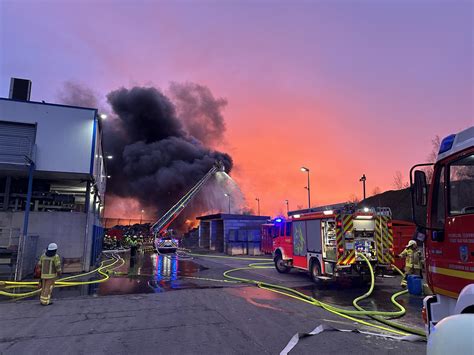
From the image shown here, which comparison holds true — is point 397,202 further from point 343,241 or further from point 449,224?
point 449,224

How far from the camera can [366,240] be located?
10.9 metres

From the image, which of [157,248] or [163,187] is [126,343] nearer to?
[157,248]

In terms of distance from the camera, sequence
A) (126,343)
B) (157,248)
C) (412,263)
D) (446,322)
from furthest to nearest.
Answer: (157,248) → (412,263) → (126,343) → (446,322)

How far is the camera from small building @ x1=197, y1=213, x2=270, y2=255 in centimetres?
2669

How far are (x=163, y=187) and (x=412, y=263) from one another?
47.6 metres

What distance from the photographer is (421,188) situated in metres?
3.75

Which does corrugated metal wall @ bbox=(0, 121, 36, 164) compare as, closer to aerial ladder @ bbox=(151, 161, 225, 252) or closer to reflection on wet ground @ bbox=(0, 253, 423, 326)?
reflection on wet ground @ bbox=(0, 253, 423, 326)

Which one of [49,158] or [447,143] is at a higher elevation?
[49,158]

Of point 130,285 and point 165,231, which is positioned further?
point 165,231

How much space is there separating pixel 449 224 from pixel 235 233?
23854mm

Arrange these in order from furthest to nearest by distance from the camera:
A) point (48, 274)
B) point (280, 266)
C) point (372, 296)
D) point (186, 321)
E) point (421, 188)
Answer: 1. point (280, 266)
2. point (372, 296)
3. point (48, 274)
4. point (186, 321)
5. point (421, 188)

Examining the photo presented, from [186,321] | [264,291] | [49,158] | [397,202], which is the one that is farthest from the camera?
[397,202]

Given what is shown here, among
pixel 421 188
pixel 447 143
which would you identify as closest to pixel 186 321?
pixel 421 188

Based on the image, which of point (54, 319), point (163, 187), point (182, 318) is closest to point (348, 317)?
point (182, 318)
